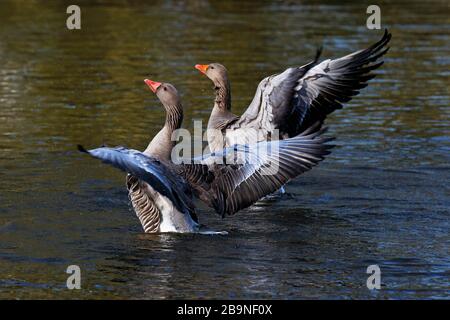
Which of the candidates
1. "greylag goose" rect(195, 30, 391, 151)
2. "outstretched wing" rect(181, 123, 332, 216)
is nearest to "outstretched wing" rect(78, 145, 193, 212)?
"outstretched wing" rect(181, 123, 332, 216)

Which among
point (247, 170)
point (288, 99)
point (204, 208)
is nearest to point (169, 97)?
point (247, 170)

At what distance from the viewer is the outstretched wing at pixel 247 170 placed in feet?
34.3

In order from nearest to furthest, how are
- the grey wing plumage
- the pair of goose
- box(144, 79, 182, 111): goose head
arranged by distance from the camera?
the pair of goose < box(144, 79, 182, 111): goose head < the grey wing plumage

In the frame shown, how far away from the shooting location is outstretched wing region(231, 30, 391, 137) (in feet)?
40.0

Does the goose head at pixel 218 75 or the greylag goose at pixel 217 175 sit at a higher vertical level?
the goose head at pixel 218 75

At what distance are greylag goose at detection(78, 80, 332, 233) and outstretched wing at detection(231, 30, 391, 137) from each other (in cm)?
162

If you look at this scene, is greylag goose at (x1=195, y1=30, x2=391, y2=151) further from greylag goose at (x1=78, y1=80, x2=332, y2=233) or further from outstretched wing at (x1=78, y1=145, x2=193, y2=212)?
outstretched wing at (x1=78, y1=145, x2=193, y2=212)

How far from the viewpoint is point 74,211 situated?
11414 mm

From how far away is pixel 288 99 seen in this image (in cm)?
1248

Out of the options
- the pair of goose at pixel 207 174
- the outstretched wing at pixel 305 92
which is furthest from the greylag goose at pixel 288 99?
the pair of goose at pixel 207 174

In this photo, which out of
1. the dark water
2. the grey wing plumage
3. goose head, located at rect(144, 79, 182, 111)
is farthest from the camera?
the grey wing plumage

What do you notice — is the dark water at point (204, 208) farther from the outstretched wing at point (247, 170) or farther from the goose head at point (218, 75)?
the goose head at point (218, 75)

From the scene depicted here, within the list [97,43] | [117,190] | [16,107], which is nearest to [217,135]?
[117,190]

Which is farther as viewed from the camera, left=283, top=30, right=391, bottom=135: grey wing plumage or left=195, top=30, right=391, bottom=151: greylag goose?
left=283, top=30, right=391, bottom=135: grey wing plumage
